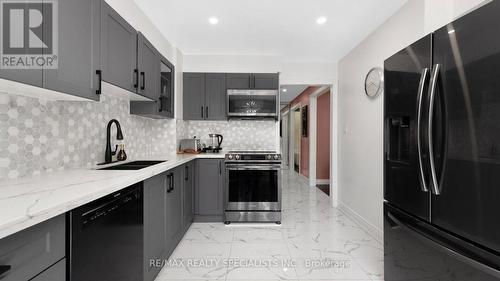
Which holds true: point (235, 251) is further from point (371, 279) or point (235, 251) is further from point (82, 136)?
point (82, 136)

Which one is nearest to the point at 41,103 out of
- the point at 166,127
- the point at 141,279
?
the point at 141,279

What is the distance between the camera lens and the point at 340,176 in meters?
3.90

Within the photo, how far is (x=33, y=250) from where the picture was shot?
771 millimetres

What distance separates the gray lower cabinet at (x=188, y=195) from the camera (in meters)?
2.75

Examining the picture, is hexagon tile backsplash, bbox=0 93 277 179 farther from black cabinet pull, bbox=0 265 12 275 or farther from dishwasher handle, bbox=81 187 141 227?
black cabinet pull, bbox=0 265 12 275

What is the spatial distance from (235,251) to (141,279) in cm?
101

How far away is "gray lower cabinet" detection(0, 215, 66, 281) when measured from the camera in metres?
0.69

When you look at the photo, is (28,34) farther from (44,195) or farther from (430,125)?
(430,125)

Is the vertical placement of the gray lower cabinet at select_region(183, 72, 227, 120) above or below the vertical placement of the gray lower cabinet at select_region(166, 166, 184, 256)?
above

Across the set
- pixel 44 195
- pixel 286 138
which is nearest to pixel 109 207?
pixel 44 195

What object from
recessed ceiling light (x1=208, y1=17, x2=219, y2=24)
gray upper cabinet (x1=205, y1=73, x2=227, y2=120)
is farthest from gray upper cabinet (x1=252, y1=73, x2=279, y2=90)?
recessed ceiling light (x1=208, y1=17, x2=219, y2=24)

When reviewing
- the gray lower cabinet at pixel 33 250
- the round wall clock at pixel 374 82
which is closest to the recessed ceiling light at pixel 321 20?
the round wall clock at pixel 374 82

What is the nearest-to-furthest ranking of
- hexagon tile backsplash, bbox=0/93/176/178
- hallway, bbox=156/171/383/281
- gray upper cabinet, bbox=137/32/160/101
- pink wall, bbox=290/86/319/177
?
hexagon tile backsplash, bbox=0/93/176/178, hallway, bbox=156/171/383/281, gray upper cabinet, bbox=137/32/160/101, pink wall, bbox=290/86/319/177

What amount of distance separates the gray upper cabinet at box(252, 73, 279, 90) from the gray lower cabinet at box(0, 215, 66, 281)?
3091mm
